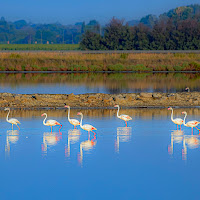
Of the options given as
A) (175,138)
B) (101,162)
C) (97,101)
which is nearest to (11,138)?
(101,162)

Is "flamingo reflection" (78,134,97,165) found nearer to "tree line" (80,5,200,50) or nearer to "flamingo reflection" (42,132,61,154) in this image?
"flamingo reflection" (42,132,61,154)

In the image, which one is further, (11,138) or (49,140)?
(11,138)

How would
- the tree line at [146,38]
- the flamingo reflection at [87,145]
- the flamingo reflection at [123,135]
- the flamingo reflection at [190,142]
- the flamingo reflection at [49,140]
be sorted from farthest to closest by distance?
the tree line at [146,38]
the flamingo reflection at [123,135]
the flamingo reflection at [49,140]
the flamingo reflection at [190,142]
the flamingo reflection at [87,145]

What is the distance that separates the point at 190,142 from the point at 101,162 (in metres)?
3.12

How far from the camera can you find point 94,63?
47.8 metres

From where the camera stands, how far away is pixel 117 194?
27.1ft

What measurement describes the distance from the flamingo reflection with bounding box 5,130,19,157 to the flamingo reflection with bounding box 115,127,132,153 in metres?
2.51

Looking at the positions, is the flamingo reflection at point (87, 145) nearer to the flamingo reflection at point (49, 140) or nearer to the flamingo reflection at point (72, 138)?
the flamingo reflection at point (72, 138)

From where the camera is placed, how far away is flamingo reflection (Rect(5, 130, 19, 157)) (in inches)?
458

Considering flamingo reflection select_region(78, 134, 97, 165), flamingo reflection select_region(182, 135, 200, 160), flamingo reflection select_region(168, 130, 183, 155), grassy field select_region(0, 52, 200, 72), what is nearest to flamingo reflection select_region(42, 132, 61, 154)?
flamingo reflection select_region(78, 134, 97, 165)

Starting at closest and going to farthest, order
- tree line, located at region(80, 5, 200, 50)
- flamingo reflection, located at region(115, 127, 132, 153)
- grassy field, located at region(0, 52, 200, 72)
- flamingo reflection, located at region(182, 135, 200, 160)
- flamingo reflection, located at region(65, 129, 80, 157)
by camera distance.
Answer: flamingo reflection, located at region(65, 129, 80, 157), flamingo reflection, located at region(182, 135, 200, 160), flamingo reflection, located at region(115, 127, 132, 153), grassy field, located at region(0, 52, 200, 72), tree line, located at region(80, 5, 200, 50)

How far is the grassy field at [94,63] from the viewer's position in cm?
4643

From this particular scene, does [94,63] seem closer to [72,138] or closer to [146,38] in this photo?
[146,38]

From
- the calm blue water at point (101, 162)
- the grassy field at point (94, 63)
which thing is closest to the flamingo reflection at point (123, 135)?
the calm blue water at point (101, 162)
